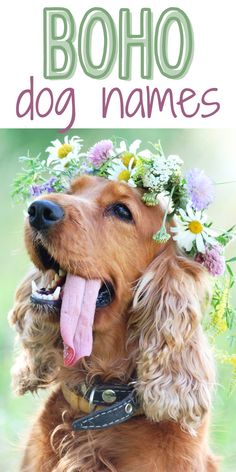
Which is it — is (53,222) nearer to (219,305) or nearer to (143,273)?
(143,273)

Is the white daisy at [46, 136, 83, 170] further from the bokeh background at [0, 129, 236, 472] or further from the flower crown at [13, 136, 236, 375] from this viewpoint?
the bokeh background at [0, 129, 236, 472]

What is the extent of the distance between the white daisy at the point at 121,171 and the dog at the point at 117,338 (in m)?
0.04

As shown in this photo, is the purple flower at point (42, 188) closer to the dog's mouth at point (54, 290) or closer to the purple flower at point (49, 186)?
the purple flower at point (49, 186)

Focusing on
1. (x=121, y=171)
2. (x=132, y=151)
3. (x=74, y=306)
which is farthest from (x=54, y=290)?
(x=132, y=151)

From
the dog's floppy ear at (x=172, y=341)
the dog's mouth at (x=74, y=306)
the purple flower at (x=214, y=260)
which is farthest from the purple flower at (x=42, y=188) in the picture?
the purple flower at (x=214, y=260)

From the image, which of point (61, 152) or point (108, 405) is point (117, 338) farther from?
point (61, 152)

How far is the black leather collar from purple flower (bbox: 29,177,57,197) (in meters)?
0.88

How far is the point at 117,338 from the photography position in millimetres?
3855

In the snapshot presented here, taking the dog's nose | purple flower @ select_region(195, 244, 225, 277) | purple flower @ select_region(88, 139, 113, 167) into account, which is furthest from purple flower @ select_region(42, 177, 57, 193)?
purple flower @ select_region(195, 244, 225, 277)

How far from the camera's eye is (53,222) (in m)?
3.59

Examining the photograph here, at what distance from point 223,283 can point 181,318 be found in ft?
1.29

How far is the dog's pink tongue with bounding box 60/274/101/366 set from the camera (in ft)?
12.0

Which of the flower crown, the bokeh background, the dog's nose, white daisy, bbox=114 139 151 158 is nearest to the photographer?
the dog's nose

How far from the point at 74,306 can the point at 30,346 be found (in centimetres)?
53
